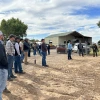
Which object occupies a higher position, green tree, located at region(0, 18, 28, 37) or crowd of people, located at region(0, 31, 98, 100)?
green tree, located at region(0, 18, 28, 37)

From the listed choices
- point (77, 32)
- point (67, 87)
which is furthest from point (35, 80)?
point (77, 32)

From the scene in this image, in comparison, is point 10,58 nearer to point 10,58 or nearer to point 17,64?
point 10,58

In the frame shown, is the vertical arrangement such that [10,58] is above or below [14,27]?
below

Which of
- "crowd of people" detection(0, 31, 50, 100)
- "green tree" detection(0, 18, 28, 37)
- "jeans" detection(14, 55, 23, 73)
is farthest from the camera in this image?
"green tree" detection(0, 18, 28, 37)

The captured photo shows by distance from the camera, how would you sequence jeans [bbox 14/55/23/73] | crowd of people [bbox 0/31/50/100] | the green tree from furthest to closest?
the green tree, jeans [bbox 14/55/23/73], crowd of people [bbox 0/31/50/100]

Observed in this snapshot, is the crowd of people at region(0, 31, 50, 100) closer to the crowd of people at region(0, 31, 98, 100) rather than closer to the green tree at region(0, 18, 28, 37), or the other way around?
the crowd of people at region(0, 31, 98, 100)

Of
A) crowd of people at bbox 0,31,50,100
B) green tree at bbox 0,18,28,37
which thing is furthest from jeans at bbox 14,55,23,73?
green tree at bbox 0,18,28,37

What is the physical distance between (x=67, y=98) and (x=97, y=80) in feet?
10.7

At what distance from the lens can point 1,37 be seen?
566cm

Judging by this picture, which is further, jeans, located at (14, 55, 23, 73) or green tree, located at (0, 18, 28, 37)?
green tree, located at (0, 18, 28, 37)

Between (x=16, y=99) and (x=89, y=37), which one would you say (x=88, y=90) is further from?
(x=89, y=37)

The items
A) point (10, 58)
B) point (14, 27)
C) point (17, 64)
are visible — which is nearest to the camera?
point (10, 58)

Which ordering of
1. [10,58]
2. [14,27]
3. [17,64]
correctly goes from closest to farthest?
1. [10,58]
2. [17,64]
3. [14,27]

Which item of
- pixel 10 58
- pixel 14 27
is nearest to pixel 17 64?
pixel 10 58
